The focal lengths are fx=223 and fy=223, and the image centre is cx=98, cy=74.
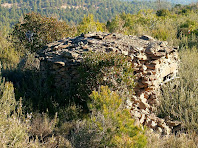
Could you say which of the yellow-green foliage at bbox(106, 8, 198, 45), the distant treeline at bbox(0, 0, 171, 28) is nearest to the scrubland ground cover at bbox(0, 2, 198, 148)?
the yellow-green foliage at bbox(106, 8, 198, 45)

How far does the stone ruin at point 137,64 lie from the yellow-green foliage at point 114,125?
103 centimetres

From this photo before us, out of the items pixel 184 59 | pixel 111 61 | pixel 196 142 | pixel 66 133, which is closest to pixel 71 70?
pixel 111 61

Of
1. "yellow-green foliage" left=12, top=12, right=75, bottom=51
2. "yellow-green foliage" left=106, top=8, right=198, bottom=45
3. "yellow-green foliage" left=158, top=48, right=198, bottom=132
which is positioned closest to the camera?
"yellow-green foliage" left=158, top=48, right=198, bottom=132

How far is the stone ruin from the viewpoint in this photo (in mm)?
4699

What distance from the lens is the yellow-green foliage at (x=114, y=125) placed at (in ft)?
10.0

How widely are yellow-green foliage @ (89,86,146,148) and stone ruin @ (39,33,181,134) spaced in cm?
103

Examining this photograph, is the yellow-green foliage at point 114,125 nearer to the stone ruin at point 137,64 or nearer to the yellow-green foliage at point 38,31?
the stone ruin at point 137,64

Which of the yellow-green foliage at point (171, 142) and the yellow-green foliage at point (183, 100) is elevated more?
the yellow-green foliage at point (183, 100)

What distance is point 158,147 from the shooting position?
359 cm

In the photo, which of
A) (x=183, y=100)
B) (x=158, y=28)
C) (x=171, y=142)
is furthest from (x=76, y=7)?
(x=171, y=142)

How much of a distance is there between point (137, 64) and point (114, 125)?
2.11m

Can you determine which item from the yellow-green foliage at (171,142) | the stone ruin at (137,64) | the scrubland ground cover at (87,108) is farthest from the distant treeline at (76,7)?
the yellow-green foliage at (171,142)

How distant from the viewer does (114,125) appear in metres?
3.28

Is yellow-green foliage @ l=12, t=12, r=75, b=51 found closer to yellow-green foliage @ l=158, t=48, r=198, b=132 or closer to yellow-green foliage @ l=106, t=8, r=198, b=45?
yellow-green foliage @ l=106, t=8, r=198, b=45
